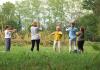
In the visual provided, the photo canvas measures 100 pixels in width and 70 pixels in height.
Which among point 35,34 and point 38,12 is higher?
point 38,12

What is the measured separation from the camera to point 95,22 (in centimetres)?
380

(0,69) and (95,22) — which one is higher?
(95,22)

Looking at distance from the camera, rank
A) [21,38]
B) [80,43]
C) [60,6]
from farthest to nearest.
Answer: [60,6], [21,38], [80,43]

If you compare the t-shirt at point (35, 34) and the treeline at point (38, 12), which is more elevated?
the treeline at point (38, 12)

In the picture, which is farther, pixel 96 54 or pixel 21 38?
pixel 21 38

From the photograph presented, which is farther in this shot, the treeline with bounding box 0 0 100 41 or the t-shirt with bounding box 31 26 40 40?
the treeline with bounding box 0 0 100 41

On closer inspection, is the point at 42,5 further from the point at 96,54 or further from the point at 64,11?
the point at 96,54

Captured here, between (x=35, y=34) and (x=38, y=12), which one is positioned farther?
(x=38, y=12)

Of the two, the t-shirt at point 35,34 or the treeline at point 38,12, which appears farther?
the treeline at point 38,12

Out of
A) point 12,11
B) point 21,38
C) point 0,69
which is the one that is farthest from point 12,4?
point 0,69

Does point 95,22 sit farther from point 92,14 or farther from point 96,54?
point 96,54

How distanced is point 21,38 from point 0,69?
106 ft

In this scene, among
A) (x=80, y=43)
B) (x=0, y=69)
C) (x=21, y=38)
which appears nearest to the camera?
(x=0, y=69)

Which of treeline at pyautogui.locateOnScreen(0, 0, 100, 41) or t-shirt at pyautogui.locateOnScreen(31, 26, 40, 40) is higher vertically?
treeline at pyautogui.locateOnScreen(0, 0, 100, 41)
